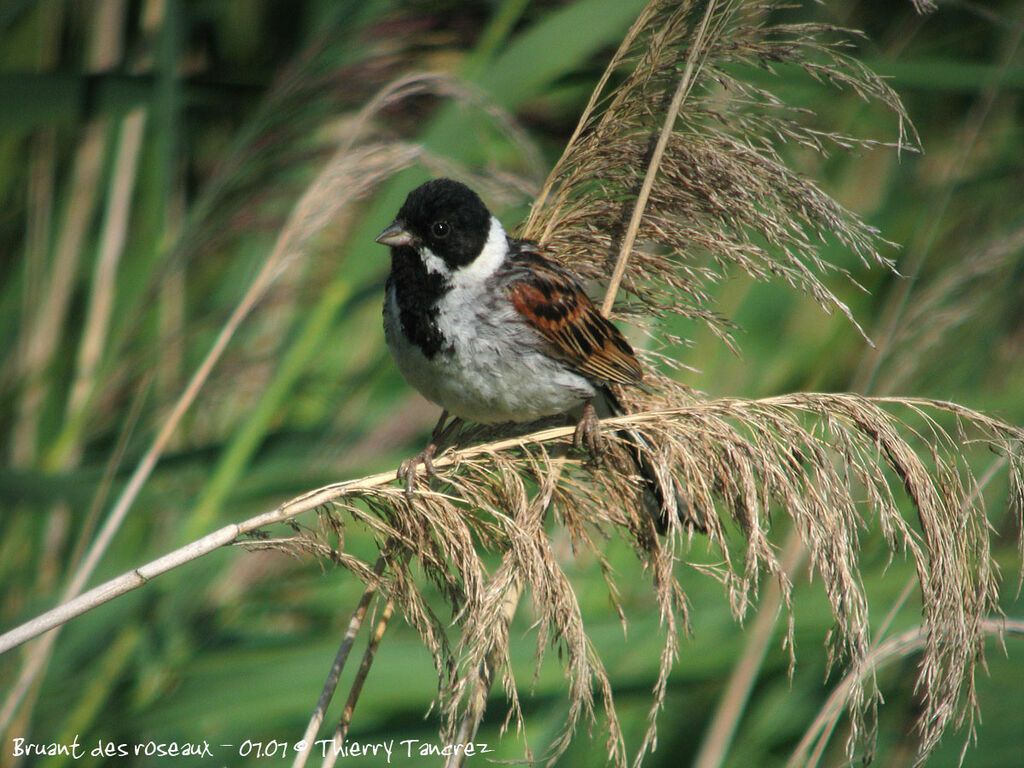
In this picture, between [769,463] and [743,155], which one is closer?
[769,463]

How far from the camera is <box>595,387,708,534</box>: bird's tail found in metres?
1.64

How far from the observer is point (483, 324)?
2.24 m

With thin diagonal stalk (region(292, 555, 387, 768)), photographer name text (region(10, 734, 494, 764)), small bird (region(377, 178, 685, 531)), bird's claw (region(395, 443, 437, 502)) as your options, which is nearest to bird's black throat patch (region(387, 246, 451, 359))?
small bird (region(377, 178, 685, 531))

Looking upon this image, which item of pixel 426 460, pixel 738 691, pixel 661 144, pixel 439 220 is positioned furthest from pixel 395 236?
pixel 738 691

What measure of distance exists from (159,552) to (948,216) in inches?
127

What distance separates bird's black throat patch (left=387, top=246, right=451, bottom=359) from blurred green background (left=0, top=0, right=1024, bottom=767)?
0.18m

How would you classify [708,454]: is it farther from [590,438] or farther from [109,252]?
[109,252]

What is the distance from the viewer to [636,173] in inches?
77.3

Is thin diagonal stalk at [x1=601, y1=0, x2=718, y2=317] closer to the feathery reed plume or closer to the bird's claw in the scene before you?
the feathery reed plume

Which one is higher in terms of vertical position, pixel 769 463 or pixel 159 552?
pixel 769 463

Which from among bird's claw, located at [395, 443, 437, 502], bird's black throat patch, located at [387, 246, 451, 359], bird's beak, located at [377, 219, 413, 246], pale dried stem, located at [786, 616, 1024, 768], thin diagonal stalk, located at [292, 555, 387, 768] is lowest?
thin diagonal stalk, located at [292, 555, 387, 768]

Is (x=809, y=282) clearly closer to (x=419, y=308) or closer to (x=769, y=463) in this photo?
(x=769, y=463)

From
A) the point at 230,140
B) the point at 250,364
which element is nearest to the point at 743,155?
the point at 250,364

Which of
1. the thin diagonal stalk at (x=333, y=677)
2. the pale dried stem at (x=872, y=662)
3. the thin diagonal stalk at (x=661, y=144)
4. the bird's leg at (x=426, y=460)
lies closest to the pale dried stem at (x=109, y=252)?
the bird's leg at (x=426, y=460)
